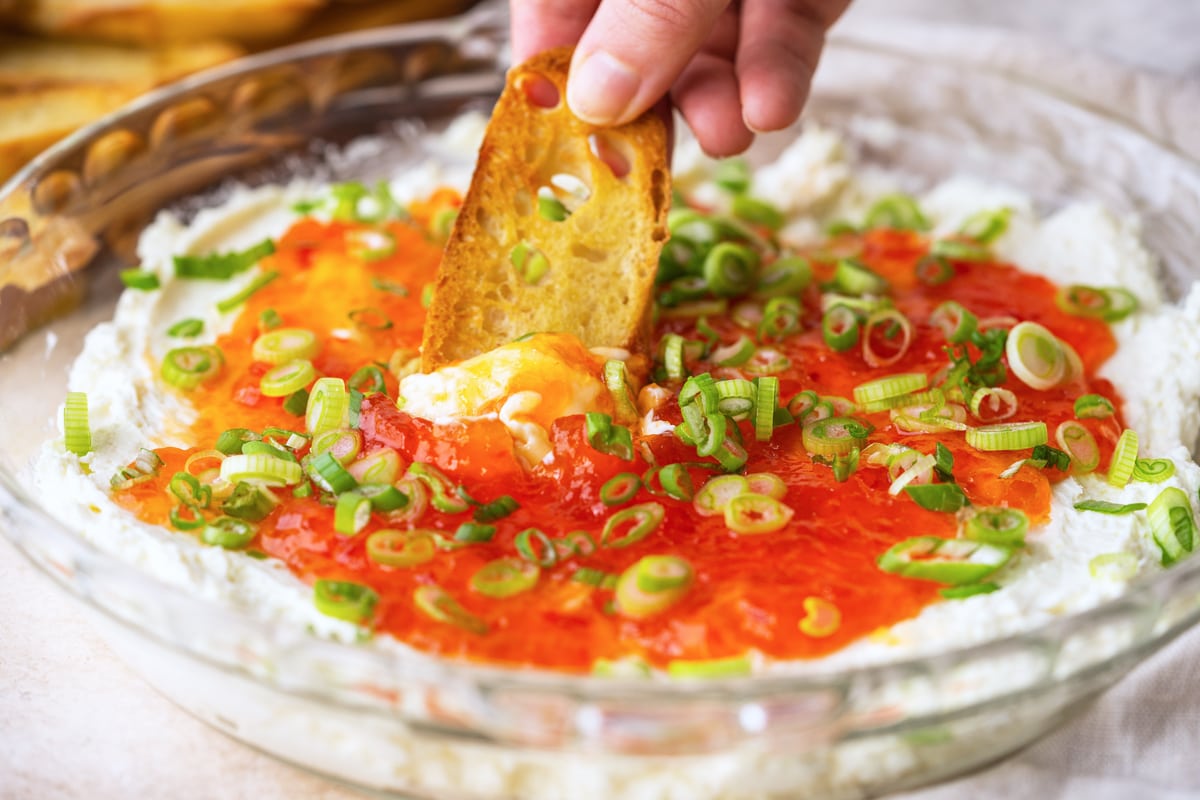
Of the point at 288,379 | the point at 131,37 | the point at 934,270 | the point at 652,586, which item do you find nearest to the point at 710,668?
the point at 652,586

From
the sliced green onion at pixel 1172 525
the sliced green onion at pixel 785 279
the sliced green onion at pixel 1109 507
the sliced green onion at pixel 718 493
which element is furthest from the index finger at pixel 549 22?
the sliced green onion at pixel 1172 525

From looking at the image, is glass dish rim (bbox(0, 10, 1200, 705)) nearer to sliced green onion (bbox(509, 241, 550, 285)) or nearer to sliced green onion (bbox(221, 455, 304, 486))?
sliced green onion (bbox(221, 455, 304, 486))

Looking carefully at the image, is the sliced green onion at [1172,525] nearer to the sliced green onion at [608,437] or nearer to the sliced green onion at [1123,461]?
the sliced green onion at [1123,461]

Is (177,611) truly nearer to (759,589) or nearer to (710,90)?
(759,589)

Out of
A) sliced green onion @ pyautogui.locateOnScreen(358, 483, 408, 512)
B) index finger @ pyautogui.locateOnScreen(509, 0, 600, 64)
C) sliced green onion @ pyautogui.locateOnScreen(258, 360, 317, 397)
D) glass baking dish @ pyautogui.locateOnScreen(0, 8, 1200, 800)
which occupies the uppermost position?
index finger @ pyautogui.locateOnScreen(509, 0, 600, 64)

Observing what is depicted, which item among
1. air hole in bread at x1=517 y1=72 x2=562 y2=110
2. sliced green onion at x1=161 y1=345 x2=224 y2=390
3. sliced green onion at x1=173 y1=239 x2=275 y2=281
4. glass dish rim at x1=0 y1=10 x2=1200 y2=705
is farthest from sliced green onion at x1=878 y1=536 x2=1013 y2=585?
sliced green onion at x1=173 y1=239 x2=275 y2=281

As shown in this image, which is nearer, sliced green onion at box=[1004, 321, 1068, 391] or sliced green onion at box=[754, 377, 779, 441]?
sliced green onion at box=[754, 377, 779, 441]

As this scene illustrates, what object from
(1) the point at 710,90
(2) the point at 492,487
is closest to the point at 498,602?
(2) the point at 492,487
